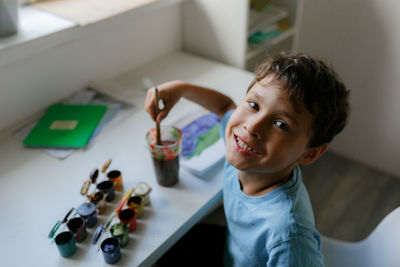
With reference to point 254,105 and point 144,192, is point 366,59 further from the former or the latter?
point 144,192

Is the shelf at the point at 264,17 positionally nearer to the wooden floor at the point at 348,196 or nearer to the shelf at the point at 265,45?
the shelf at the point at 265,45

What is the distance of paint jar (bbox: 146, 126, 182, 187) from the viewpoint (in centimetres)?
98

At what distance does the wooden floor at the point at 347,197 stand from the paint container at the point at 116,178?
2.96 feet

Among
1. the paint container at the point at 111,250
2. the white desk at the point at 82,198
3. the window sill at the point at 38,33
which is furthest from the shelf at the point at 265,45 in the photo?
the paint container at the point at 111,250

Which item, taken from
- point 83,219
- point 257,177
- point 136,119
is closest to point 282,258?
point 257,177

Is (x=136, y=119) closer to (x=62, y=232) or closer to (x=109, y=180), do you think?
(x=109, y=180)

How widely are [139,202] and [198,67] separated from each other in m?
0.85

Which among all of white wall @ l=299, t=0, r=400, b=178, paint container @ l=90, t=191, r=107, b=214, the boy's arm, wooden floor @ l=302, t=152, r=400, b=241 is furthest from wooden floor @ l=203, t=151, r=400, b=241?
paint container @ l=90, t=191, r=107, b=214

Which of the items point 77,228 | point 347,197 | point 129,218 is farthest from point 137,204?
point 347,197

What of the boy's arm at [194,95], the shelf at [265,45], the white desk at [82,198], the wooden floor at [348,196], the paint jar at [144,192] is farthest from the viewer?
the wooden floor at [348,196]

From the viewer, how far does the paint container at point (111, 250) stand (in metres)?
0.83

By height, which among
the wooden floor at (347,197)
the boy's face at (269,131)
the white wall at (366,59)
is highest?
the boy's face at (269,131)

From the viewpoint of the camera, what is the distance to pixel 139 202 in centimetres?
95

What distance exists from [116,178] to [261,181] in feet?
1.24
